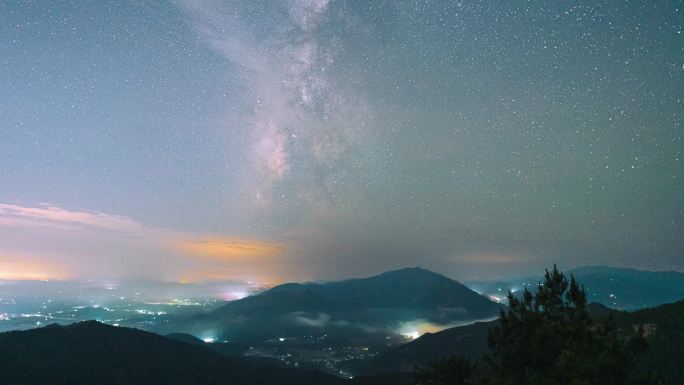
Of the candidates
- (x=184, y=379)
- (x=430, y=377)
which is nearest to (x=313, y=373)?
(x=184, y=379)

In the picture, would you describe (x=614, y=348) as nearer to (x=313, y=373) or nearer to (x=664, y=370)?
(x=664, y=370)

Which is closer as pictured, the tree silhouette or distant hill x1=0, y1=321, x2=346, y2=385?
the tree silhouette

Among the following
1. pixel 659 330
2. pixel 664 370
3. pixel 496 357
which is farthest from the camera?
pixel 659 330

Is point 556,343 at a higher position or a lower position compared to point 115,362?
higher

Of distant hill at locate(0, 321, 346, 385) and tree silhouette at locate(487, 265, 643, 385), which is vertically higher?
tree silhouette at locate(487, 265, 643, 385)

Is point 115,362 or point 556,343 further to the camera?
point 115,362
